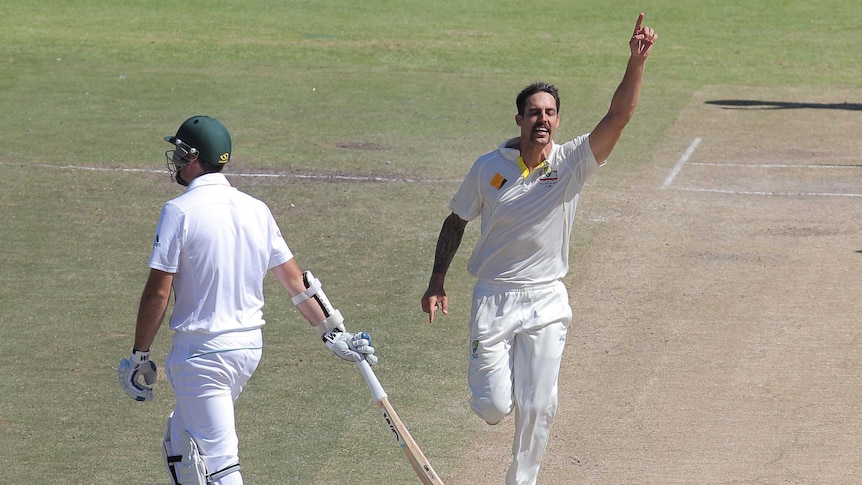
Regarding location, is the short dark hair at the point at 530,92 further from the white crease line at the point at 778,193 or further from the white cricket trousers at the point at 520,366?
the white crease line at the point at 778,193

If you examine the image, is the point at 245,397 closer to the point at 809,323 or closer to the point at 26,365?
the point at 26,365

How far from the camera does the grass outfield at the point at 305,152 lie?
8125 millimetres

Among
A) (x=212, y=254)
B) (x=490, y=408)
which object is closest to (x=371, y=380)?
(x=490, y=408)

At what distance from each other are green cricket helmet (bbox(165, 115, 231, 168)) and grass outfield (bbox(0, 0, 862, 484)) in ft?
7.44

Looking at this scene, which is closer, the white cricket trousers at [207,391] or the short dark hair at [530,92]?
the white cricket trousers at [207,391]

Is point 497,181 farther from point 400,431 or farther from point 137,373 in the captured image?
point 137,373

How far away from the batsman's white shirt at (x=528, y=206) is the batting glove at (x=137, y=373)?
2.00 metres

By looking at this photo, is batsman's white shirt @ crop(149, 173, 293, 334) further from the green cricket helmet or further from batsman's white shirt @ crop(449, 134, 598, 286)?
batsman's white shirt @ crop(449, 134, 598, 286)

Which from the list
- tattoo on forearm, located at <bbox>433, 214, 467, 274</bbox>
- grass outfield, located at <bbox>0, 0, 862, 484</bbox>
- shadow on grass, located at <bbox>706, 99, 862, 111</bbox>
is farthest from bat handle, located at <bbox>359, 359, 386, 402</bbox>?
shadow on grass, located at <bbox>706, 99, 862, 111</bbox>

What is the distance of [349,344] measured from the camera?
20.6ft

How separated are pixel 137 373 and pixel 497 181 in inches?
89.0

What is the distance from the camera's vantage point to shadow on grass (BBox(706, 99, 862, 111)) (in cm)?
2069

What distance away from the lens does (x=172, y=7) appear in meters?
29.2

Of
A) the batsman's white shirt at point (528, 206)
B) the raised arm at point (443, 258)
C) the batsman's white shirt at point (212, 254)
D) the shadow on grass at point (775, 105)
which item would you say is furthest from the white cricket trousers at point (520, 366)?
the shadow on grass at point (775, 105)
